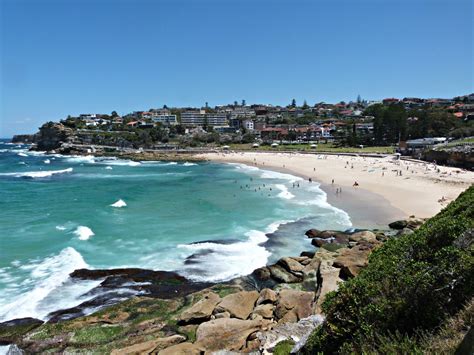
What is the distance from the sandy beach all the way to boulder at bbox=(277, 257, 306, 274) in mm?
10044

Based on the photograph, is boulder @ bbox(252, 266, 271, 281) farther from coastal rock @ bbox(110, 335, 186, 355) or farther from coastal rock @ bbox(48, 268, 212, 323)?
coastal rock @ bbox(110, 335, 186, 355)

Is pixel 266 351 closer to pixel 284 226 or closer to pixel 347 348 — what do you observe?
pixel 347 348

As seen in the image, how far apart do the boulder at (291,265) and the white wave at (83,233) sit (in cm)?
1353

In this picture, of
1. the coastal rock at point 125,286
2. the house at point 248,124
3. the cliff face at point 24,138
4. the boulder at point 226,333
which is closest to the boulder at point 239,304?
the boulder at point 226,333

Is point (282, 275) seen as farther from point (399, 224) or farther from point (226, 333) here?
point (399, 224)

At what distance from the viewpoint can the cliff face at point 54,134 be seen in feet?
347

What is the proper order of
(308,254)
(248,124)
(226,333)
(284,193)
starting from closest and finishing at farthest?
(226,333) → (308,254) → (284,193) → (248,124)

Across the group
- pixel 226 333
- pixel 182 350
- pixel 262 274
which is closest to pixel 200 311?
pixel 226 333

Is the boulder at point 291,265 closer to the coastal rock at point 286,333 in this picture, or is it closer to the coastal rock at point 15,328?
the coastal rock at point 286,333

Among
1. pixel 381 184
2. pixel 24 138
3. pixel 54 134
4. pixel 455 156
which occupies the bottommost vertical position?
pixel 381 184

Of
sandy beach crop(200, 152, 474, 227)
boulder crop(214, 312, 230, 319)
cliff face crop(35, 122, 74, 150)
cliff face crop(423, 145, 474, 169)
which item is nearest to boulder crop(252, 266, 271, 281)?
boulder crop(214, 312, 230, 319)

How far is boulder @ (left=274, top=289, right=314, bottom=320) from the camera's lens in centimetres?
1159

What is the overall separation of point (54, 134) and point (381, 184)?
323 feet

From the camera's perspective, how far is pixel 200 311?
1243 cm
